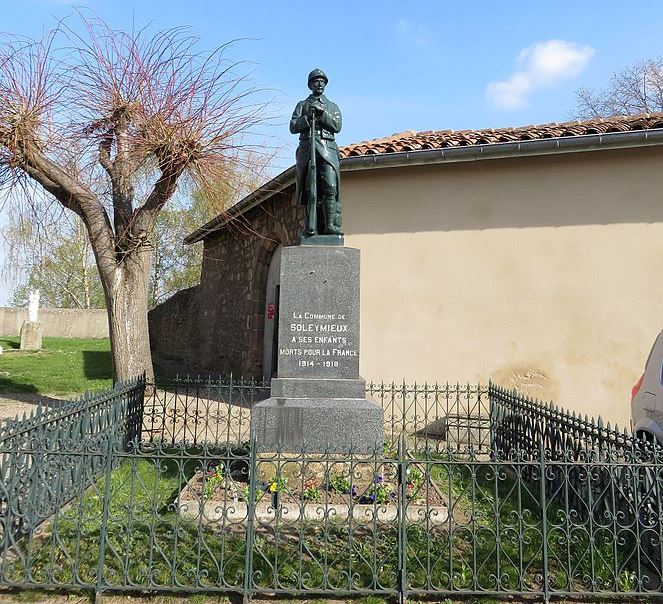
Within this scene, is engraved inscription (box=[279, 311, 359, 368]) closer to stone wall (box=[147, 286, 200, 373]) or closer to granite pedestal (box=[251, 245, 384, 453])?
granite pedestal (box=[251, 245, 384, 453])

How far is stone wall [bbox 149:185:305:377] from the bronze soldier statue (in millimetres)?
4105

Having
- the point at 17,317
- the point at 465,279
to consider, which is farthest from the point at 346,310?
the point at 17,317

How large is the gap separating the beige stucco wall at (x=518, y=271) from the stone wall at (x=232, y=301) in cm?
202

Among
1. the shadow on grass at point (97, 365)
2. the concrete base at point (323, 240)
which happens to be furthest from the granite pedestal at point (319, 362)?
the shadow on grass at point (97, 365)

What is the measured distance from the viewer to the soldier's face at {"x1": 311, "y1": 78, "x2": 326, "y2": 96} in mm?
5453

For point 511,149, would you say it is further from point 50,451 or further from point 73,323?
point 73,323

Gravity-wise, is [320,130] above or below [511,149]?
below

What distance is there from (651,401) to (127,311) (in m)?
7.26

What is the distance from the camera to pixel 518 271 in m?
8.45

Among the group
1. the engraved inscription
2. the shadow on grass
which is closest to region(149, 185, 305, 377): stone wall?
the shadow on grass

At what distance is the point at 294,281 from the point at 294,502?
2081 millimetres

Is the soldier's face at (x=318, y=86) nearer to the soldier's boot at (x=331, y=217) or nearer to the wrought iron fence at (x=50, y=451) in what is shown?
the soldier's boot at (x=331, y=217)

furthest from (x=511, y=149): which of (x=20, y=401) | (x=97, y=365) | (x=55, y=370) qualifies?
(x=97, y=365)

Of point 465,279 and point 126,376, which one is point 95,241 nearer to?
point 126,376
